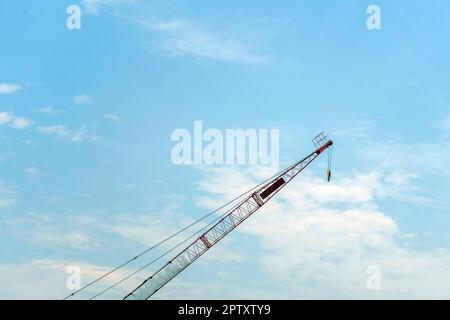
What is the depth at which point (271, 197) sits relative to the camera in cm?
14100
